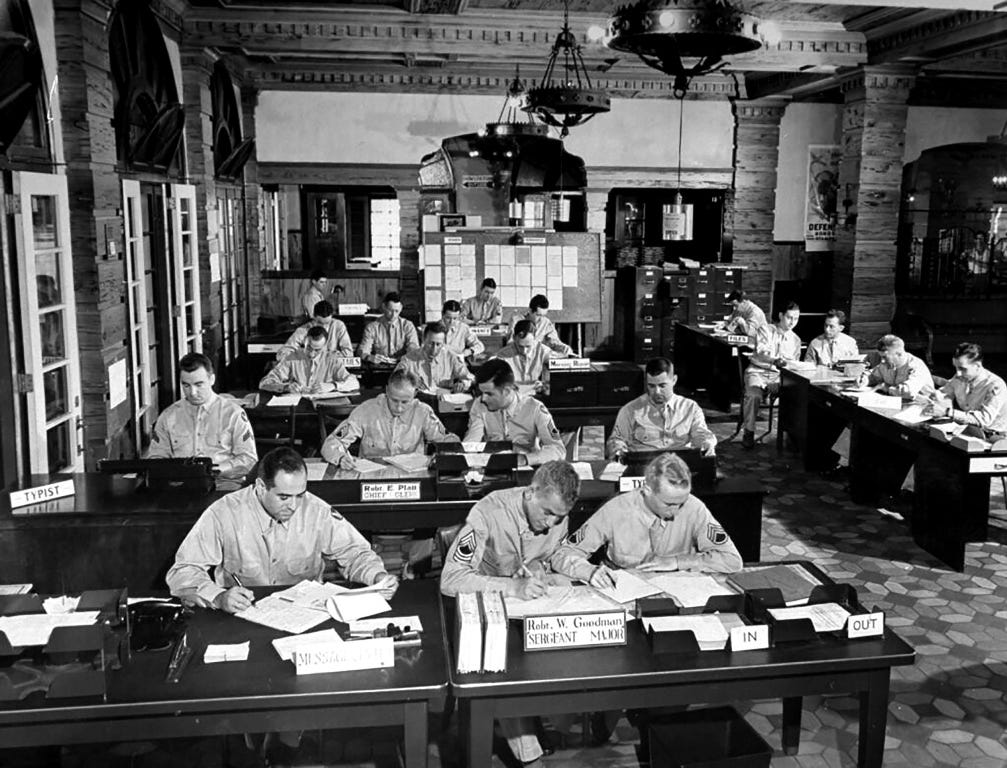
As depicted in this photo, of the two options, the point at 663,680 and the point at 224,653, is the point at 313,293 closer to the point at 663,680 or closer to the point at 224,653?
the point at 224,653

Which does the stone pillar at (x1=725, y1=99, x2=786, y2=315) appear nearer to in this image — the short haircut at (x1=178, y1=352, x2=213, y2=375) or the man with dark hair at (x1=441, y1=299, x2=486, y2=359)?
the man with dark hair at (x1=441, y1=299, x2=486, y2=359)

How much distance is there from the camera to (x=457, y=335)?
10398 millimetres

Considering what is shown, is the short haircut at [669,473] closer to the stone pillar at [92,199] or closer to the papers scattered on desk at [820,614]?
the papers scattered on desk at [820,614]

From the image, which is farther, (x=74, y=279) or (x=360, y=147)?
(x=360, y=147)

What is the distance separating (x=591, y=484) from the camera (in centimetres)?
533

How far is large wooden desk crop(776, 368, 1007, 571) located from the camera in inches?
248

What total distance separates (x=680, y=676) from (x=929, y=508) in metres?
4.12

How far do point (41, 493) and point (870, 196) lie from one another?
29.3 ft

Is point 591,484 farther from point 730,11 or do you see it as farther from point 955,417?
point 955,417

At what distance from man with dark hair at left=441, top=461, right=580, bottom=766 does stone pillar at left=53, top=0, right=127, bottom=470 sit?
3.70 meters

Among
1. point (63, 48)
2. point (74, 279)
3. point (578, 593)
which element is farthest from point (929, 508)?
point (63, 48)

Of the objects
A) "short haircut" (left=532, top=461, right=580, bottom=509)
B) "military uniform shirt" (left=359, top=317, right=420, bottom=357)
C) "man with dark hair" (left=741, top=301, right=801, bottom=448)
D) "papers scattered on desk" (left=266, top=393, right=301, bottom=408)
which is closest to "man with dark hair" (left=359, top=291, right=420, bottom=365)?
"military uniform shirt" (left=359, top=317, right=420, bottom=357)

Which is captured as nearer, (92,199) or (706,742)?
(706,742)

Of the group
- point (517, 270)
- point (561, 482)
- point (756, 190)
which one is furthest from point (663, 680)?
point (756, 190)
